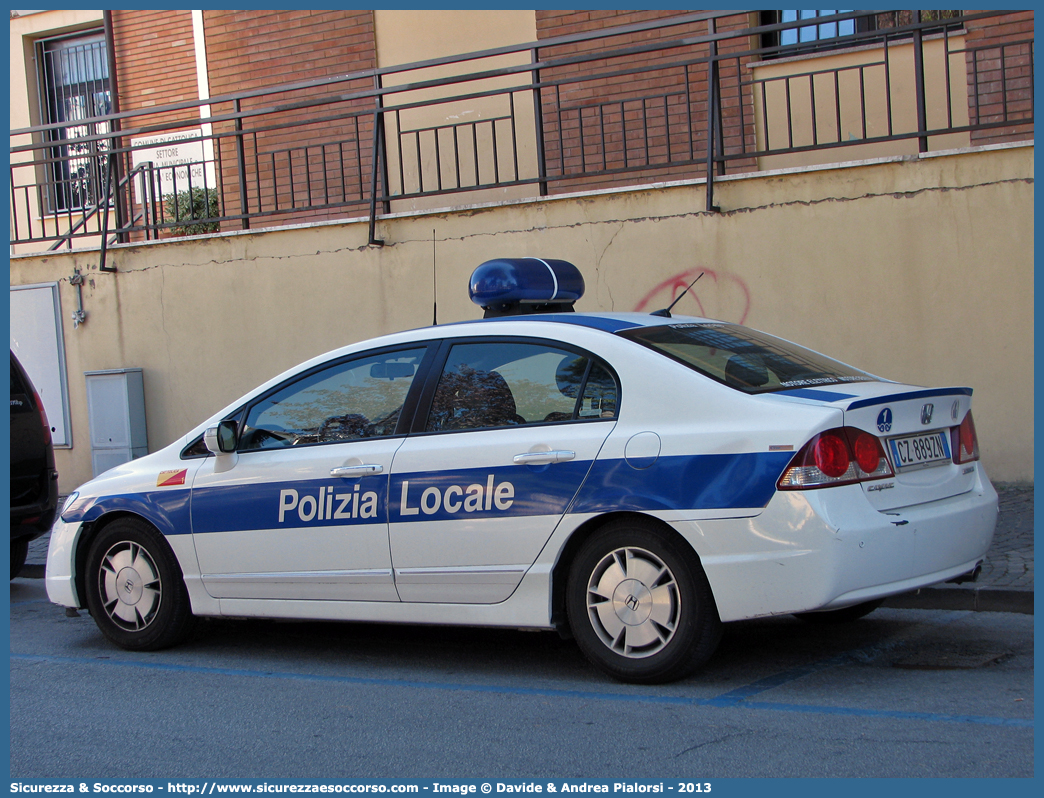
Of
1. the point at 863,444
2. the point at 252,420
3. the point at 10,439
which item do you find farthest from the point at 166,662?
the point at 863,444

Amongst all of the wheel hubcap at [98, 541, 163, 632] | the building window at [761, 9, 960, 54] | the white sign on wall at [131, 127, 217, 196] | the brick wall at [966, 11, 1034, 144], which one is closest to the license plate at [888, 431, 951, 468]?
the wheel hubcap at [98, 541, 163, 632]

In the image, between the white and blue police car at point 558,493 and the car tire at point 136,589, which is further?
the car tire at point 136,589

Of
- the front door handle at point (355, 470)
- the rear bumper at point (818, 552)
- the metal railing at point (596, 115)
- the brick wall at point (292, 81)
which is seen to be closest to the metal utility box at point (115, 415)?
the metal railing at point (596, 115)

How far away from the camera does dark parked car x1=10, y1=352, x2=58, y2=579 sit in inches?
299

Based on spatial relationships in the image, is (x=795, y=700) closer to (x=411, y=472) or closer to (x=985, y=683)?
(x=985, y=683)

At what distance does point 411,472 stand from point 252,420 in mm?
1079

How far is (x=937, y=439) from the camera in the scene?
448 cm

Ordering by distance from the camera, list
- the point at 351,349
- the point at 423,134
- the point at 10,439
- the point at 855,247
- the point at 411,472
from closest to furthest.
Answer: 1. the point at 411,472
2. the point at 351,349
3. the point at 10,439
4. the point at 855,247
5. the point at 423,134

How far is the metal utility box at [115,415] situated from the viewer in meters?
11.1

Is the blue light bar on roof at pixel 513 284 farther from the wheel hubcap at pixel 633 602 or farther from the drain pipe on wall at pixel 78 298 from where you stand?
the drain pipe on wall at pixel 78 298

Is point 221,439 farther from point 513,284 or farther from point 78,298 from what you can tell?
point 78,298

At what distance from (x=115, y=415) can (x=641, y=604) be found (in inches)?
326

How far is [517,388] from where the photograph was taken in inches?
189

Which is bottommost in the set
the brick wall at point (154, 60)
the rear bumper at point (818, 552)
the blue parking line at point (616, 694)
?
the blue parking line at point (616, 694)
